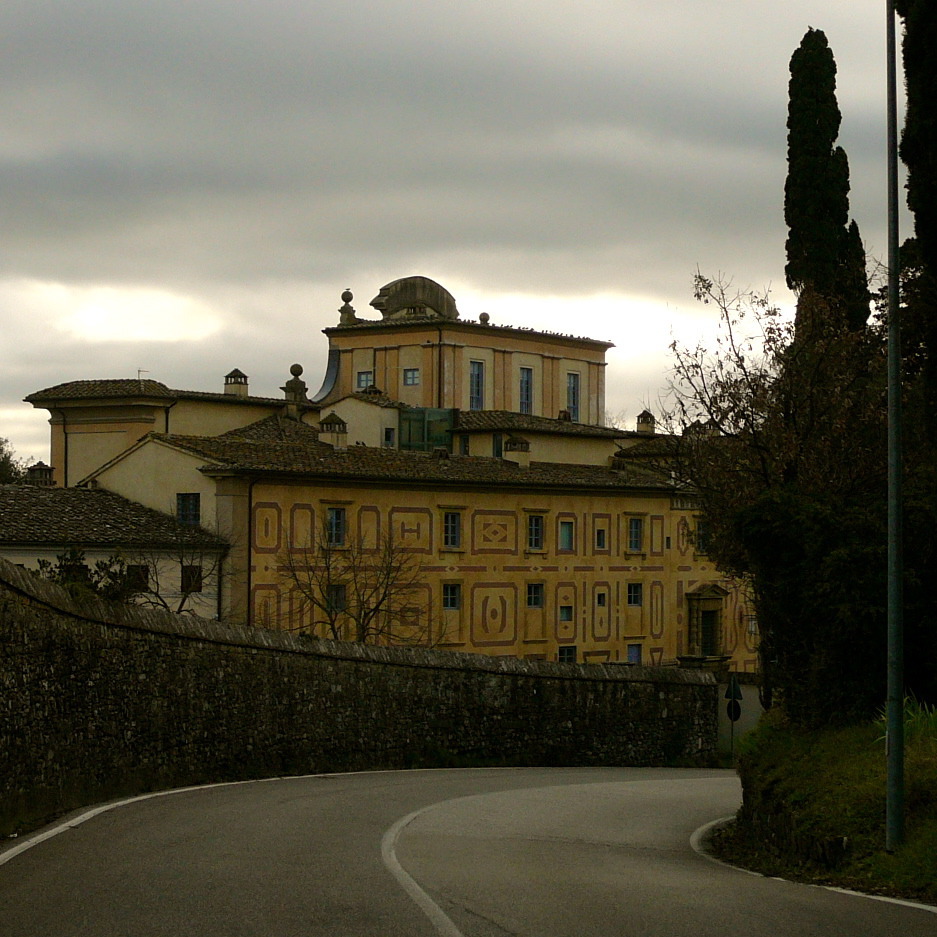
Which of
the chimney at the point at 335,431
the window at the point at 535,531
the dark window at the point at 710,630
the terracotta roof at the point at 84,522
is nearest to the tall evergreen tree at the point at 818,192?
the terracotta roof at the point at 84,522

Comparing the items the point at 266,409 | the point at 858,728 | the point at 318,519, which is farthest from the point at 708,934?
the point at 266,409

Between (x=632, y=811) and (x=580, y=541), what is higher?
(x=580, y=541)

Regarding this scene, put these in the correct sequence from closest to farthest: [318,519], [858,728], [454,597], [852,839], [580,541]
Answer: [852,839]
[858,728]
[318,519]
[454,597]
[580,541]

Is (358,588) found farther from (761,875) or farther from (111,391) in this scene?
(761,875)

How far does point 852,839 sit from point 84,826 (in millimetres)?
7933

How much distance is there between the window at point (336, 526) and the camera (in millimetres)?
49875

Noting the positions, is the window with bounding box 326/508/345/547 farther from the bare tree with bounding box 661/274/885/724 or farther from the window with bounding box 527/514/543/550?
the bare tree with bounding box 661/274/885/724

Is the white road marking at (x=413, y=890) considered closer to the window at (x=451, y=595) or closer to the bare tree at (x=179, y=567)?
the bare tree at (x=179, y=567)

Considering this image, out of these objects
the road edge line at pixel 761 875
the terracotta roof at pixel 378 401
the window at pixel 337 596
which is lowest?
the road edge line at pixel 761 875

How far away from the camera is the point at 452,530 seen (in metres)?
53.5

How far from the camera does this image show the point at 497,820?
1970cm

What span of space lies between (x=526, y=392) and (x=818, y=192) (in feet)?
149

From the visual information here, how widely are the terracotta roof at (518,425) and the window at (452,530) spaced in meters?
10.2

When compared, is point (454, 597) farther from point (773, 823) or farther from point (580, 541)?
point (773, 823)
